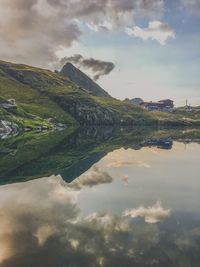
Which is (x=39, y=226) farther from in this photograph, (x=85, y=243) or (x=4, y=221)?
(x=85, y=243)

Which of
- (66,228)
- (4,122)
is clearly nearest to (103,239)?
(66,228)

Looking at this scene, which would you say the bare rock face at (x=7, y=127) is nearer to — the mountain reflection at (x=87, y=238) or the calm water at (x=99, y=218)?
the calm water at (x=99, y=218)

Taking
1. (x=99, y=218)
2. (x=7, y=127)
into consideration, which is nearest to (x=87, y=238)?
(x=99, y=218)

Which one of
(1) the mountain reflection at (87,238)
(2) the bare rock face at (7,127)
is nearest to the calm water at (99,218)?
(1) the mountain reflection at (87,238)

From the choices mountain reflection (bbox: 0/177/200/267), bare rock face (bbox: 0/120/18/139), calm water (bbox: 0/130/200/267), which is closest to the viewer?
mountain reflection (bbox: 0/177/200/267)

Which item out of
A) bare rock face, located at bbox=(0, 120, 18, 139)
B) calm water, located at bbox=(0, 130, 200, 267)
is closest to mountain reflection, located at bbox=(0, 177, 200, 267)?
calm water, located at bbox=(0, 130, 200, 267)

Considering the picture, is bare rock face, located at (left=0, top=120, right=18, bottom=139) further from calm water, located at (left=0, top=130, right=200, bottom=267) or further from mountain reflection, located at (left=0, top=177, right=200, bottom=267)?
mountain reflection, located at (left=0, top=177, right=200, bottom=267)
